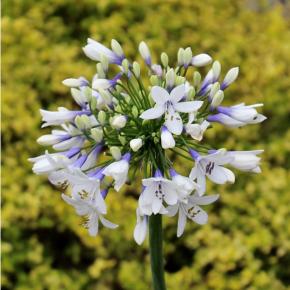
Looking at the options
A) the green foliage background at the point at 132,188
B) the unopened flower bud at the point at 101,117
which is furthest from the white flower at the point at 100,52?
the green foliage background at the point at 132,188

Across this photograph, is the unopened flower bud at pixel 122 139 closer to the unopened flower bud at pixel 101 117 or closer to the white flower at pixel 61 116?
the unopened flower bud at pixel 101 117

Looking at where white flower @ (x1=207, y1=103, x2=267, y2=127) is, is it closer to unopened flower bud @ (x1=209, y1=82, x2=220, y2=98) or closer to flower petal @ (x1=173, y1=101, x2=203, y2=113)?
unopened flower bud @ (x1=209, y1=82, x2=220, y2=98)

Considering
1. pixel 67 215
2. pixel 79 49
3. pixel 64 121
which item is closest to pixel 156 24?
pixel 79 49

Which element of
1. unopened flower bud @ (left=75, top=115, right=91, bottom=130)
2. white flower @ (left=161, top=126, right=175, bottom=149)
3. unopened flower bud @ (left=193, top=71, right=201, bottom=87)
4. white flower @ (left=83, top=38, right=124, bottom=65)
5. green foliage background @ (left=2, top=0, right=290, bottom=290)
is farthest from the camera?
green foliage background @ (left=2, top=0, right=290, bottom=290)

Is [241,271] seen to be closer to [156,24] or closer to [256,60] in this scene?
[256,60]

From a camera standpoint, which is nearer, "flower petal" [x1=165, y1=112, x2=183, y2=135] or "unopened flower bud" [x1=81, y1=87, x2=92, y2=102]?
"flower petal" [x1=165, y1=112, x2=183, y2=135]

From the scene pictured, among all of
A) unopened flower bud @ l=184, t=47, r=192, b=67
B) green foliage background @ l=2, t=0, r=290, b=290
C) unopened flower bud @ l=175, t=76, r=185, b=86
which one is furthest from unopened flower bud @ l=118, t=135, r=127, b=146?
green foliage background @ l=2, t=0, r=290, b=290
